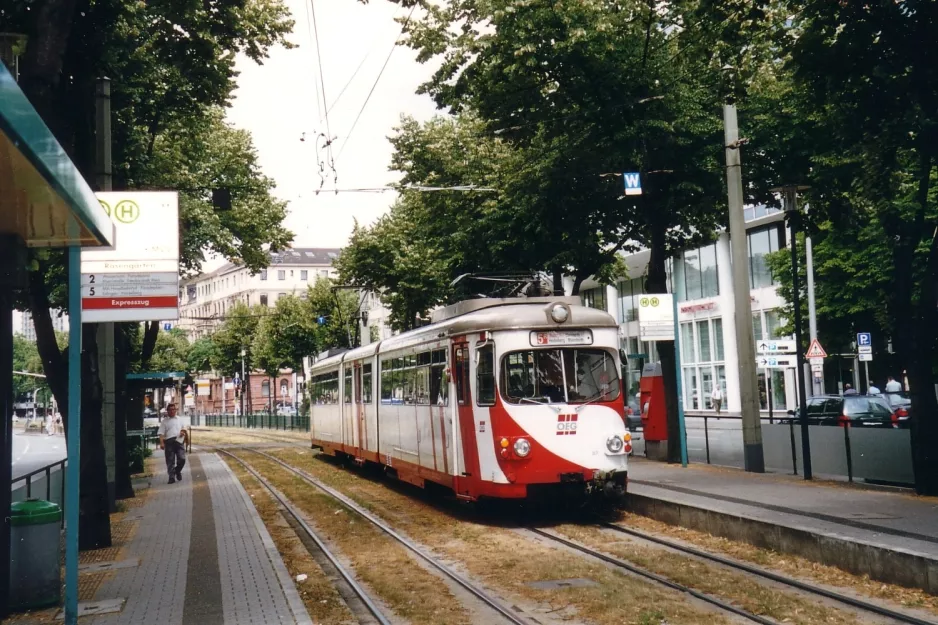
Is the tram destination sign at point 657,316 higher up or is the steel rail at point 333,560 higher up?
the tram destination sign at point 657,316

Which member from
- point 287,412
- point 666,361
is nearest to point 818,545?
point 666,361

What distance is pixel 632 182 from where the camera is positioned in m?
18.6

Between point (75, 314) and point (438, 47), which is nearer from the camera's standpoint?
point (75, 314)

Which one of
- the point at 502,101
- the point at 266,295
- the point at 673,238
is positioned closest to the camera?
the point at 502,101

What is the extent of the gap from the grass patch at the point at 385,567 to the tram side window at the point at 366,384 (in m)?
3.23

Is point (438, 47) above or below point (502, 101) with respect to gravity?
above

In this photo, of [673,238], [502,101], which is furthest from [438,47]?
[673,238]

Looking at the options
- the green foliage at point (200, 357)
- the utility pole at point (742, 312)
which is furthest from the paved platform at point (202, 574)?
the green foliage at point (200, 357)

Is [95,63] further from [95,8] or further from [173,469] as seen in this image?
[173,469]

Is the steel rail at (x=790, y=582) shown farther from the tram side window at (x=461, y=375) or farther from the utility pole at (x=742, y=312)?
the utility pole at (x=742, y=312)

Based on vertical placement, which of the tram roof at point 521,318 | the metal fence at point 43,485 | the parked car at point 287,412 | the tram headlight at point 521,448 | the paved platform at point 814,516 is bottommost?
the paved platform at point 814,516

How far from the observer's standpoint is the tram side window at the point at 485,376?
14023 millimetres

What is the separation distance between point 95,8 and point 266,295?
112m

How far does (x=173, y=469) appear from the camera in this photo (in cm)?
2378
